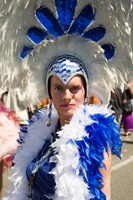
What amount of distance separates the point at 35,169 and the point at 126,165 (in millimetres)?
2819

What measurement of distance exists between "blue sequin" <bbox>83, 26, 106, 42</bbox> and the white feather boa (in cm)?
47

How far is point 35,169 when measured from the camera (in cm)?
147

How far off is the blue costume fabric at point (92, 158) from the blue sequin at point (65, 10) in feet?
2.15

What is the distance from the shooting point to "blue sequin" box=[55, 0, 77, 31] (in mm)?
1394

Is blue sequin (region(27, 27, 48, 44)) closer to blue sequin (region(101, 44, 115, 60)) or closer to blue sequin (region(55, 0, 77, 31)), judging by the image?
blue sequin (region(55, 0, 77, 31))

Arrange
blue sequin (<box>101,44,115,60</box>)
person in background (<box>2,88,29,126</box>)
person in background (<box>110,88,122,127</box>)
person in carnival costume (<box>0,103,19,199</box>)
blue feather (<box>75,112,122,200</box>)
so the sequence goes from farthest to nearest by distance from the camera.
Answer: person in background (<box>110,88,122,127</box>) < person in background (<box>2,88,29,126</box>) < person in carnival costume (<box>0,103,19,199</box>) < blue sequin (<box>101,44,115,60</box>) < blue feather (<box>75,112,122,200</box>)

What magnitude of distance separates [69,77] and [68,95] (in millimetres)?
120

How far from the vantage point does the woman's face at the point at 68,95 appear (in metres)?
1.46

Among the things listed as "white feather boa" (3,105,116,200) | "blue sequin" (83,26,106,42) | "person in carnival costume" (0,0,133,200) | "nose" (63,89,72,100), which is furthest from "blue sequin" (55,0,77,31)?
"white feather boa" (3,105,116,200)

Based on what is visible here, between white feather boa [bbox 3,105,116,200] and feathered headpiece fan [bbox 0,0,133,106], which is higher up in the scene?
feathered headpiece fan [bbox 0,0,133,106]

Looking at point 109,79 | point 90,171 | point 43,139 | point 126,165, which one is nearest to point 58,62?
point 109,79

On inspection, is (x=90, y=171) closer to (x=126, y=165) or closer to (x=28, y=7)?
(x=28, y=7)

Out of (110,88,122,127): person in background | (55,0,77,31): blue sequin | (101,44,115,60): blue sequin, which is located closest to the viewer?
(55,0,77,31): blue sequin

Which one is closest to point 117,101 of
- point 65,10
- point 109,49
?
point 109,49
